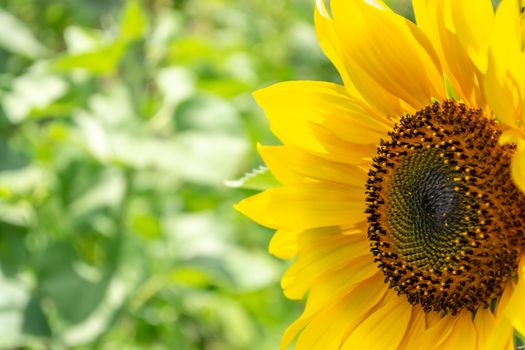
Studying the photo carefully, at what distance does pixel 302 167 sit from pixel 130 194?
1074 mm

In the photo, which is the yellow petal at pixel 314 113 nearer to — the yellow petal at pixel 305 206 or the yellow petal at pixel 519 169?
the yellow petal at pixel 305 206

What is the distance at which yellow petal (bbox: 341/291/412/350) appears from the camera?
3.99 ft

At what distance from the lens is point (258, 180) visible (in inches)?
50.1

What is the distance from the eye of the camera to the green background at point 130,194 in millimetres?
2107

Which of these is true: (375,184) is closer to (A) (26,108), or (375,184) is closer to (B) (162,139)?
(B) (162,139)

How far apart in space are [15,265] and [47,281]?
0.15m

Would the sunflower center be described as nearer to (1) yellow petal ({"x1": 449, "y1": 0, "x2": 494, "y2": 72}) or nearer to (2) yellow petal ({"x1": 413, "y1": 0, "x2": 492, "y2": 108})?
(2) yellow petal ({"x1": 413, "y1": 0, "x2": 492, "y2": 108})

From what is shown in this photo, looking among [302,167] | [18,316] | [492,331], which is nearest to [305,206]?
[302,167]

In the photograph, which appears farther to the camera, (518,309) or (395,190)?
(395,190)

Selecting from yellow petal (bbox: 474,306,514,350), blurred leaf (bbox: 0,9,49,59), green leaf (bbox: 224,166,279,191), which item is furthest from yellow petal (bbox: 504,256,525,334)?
blurred leaf (bbox: 0,9,49,59)

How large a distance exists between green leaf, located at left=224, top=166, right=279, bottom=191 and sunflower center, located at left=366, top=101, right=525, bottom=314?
0.44 ft

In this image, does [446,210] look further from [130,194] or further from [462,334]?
[130,194]

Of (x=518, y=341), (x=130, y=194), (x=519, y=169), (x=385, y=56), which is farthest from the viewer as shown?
(x=130, y=194)

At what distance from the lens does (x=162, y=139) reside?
219cm
